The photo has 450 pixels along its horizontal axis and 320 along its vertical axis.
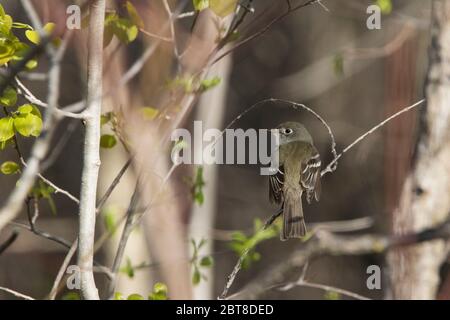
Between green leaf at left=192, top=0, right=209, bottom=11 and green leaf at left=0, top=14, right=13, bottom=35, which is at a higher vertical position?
green leaf at left=192, top=0, right=209, bottom=11

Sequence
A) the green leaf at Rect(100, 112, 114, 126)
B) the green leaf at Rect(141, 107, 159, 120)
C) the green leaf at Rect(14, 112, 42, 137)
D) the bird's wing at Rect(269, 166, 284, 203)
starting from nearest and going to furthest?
the green leaf at Rect(14, 112, 42, 137), the green leaf at Rect(100, 112, 114, 126), the green leaf at Rect(141, 107, 159, 120), the bird's wing at Rect(269, 166, 284, 203)

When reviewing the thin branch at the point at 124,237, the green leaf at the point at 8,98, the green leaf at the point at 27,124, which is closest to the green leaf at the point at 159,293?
the thin branch at the point at 124,237

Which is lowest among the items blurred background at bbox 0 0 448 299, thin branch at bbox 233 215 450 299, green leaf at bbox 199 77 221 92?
thin branch at bbox 233 215 450 299

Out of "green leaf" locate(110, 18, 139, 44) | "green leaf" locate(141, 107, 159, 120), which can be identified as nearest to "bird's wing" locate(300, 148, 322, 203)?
"green leaf" locate(141, 107, 159, 120)

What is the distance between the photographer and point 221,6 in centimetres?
264

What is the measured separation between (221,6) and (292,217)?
3.19 ft

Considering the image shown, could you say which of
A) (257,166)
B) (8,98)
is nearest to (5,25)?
(8,98)

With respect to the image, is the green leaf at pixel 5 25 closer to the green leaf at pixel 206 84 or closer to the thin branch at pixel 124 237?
the thin branch at pixel 124 237

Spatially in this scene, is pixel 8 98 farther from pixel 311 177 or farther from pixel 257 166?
pixel 257 166

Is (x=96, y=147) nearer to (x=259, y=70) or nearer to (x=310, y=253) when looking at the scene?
(x=310, y=253)

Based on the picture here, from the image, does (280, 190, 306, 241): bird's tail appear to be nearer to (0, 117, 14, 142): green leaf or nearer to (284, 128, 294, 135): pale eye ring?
(284, 128, 294, 135): pale eye ring

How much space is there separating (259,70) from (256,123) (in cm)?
120

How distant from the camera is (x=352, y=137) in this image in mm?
8461

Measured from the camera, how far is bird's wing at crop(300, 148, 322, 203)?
3189 mm
